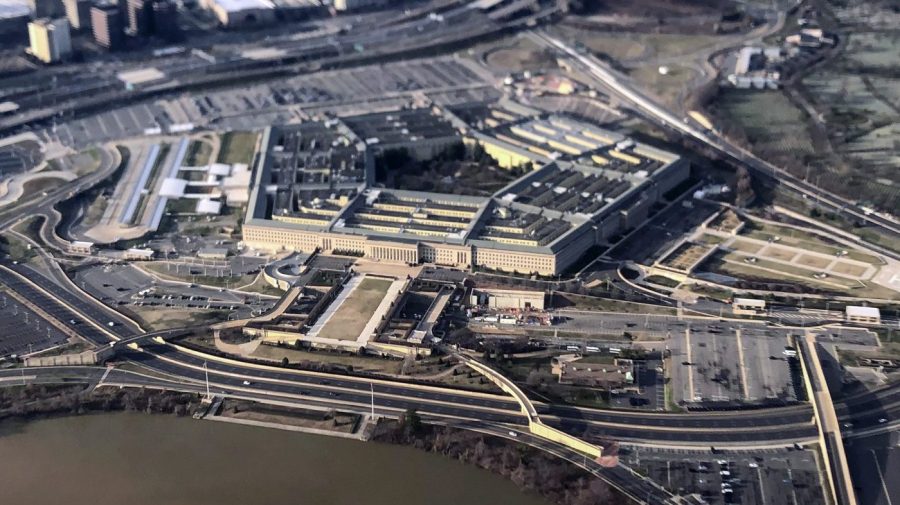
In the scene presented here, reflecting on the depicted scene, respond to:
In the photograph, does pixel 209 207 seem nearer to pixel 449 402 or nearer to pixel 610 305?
pixel 610 305

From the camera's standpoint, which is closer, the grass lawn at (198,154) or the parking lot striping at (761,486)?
the parking lot striping at (761,486)

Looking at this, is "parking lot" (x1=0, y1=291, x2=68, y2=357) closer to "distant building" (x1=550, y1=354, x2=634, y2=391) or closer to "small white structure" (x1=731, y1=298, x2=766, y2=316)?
"distant building" (x1=550, y1=354, x2=634, y2=391)

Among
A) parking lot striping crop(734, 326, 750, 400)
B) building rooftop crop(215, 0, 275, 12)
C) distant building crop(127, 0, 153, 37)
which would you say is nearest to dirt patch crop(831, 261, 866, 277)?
parking lot striping crop(734, 326, 750, 400)

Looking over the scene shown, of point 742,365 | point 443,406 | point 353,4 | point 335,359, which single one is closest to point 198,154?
point 335,359

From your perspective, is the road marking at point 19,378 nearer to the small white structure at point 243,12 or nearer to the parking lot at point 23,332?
the parking lot at point 23,332

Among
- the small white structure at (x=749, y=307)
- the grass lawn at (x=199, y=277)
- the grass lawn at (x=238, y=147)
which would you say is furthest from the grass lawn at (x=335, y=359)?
the grass lawn at (x=238, y=147)

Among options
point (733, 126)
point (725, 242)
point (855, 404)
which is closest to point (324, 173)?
point (725, 242)

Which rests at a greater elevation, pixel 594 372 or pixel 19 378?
pixel 594 372

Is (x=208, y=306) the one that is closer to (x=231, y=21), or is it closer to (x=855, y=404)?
(x=855, y=404)
